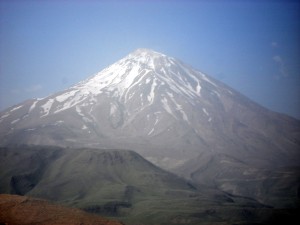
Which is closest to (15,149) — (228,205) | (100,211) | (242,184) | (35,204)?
(100,211)

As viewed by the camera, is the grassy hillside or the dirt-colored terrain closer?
the dirt-colored terrain

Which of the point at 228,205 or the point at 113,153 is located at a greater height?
the point at 113,153

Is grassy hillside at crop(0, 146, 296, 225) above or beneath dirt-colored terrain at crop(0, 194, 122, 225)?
beneath

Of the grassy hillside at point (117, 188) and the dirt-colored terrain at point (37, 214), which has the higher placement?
the dirt-colored terrain at point (37, 214)

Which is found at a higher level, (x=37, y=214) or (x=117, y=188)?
(x=37, y=214)

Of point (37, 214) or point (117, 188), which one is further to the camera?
point (117, 188)

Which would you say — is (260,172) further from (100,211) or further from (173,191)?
(100,211)

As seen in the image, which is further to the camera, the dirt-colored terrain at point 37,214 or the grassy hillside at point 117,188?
the grassy hillside at point 117,188

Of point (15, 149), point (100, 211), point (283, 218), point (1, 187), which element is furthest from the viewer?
point (15, 149)
